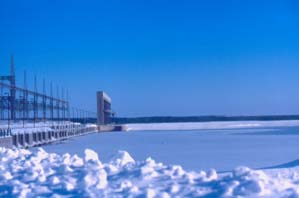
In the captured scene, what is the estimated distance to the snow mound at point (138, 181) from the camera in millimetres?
6723

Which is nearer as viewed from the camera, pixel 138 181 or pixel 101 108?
pixel 138 181

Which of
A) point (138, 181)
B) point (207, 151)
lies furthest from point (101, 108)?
point (138, 181)

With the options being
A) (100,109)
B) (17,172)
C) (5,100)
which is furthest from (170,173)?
(100,109)

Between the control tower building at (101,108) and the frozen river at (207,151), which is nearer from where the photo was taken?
the frozen river at (207,151)

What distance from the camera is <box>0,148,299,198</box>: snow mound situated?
22.1ft

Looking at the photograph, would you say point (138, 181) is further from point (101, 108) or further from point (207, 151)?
point (101, 108)


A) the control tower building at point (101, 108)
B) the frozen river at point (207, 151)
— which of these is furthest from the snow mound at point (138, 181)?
the control tower building at point (101, 108)

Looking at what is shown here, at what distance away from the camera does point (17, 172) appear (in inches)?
358

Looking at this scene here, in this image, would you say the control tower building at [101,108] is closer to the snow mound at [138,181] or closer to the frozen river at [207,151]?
the frozen river at [207,151]

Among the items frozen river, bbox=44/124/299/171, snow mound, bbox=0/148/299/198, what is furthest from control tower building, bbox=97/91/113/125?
snow mound, bbox=0/148/299/198

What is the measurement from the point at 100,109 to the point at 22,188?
2357 inches

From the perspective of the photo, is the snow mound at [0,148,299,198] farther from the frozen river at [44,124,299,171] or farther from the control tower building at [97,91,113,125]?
the control tower building at [97,91,113,125]

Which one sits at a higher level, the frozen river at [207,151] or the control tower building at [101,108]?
the control tower building at [101,108]

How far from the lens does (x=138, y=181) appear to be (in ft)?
24.8
